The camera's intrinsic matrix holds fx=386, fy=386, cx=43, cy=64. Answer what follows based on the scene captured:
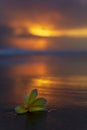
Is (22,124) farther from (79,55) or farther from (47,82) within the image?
(79,55)

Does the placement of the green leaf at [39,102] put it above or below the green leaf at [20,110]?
above

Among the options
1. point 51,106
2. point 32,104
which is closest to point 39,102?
point 32,104

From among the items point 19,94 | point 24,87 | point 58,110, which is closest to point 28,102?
point 58,110

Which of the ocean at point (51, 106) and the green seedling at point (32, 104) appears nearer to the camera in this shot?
the ocean at point (51, 106)

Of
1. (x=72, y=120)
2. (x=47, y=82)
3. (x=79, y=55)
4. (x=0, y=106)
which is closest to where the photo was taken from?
(x=72, y=120)

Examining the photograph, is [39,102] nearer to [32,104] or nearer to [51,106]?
[32,104]

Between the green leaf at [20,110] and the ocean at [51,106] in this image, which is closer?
the ocean at [51,106]

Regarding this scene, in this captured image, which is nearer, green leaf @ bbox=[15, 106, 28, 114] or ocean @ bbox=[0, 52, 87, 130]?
ocean @ bbox=[0, 52, 87, 130]

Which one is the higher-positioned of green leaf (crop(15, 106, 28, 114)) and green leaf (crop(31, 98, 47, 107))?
green leaf (crop(31, 98, 47, 107))
